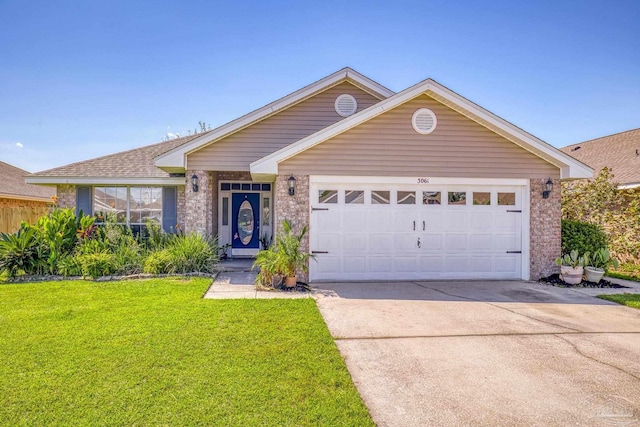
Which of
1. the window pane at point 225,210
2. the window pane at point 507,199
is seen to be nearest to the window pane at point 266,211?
the window pane at point 225,210

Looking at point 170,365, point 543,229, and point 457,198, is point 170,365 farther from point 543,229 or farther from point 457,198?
point 543,229

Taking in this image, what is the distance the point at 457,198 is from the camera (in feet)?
30.4

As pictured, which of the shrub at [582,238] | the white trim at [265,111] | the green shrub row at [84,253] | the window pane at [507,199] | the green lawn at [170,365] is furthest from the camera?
the white trim at [265,111]

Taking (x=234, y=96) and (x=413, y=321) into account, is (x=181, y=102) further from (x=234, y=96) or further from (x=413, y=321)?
(x=413, y=321)

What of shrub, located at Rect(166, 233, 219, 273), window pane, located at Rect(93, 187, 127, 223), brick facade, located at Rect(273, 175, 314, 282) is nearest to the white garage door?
brick facade, located at Rect(273, 175, 314, 282)

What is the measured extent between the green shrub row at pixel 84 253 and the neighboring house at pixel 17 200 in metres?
8.47

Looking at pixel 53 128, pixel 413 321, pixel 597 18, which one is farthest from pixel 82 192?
pixel 597 18

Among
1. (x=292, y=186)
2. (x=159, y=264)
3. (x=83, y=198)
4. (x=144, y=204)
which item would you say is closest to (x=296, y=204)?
(x=292, y=186)

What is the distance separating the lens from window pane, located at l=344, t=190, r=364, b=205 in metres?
9.00

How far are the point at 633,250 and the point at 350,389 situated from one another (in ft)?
39.7

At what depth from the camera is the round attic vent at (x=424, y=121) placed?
8.94 meters

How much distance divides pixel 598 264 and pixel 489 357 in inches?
278

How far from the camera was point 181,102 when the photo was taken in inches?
739

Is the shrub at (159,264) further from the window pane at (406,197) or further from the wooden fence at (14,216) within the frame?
the wooden fence at (14,216)
